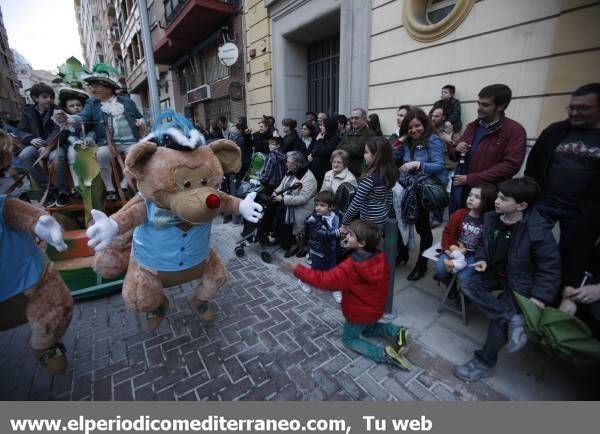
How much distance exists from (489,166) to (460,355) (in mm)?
1846

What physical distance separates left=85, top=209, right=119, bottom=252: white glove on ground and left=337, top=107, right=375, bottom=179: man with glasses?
3371 mm

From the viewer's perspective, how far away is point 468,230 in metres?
2.83

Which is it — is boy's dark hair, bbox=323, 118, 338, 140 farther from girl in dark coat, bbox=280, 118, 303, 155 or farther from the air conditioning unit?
the air conditioning unit

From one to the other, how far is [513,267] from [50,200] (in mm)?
5139

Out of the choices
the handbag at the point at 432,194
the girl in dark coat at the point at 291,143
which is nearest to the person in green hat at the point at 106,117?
the girl in dark coat at the point at 291,143

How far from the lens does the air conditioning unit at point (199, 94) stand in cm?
1320

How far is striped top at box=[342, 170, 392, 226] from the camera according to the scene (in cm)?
323

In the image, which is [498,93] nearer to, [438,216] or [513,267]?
[513,267]

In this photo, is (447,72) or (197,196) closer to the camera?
(197,196)

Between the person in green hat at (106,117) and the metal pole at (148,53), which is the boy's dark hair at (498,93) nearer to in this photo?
the person in green hat at (106,117)

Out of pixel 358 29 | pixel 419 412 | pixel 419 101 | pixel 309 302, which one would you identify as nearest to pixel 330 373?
pixel 419 412

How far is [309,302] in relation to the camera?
3391 mm

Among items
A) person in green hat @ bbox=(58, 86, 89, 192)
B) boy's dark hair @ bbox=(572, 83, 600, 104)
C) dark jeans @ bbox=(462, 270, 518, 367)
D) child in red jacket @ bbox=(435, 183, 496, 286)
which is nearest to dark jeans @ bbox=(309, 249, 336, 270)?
child in red jacket @ bbox=(435, 183, 496, 286)

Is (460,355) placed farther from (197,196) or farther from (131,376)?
(131,376)
